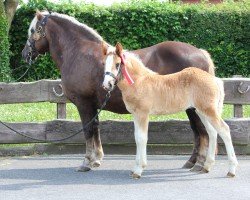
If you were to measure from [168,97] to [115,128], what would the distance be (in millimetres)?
2086

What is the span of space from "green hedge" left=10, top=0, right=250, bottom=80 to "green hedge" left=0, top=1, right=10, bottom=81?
1.12m

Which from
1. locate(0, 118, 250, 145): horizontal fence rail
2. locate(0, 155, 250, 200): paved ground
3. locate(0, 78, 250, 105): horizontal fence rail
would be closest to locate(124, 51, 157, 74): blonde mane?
locate(0, 155, 250, 200): paved ground

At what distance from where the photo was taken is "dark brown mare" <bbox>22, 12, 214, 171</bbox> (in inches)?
353

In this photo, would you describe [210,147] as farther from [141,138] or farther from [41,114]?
[41,114]

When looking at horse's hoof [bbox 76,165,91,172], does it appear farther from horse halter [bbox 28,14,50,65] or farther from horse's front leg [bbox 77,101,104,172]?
horse halter [bbox 28,14,50,65]

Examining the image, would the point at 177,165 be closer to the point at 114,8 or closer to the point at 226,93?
the point at 226,93

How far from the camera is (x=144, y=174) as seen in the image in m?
8.62

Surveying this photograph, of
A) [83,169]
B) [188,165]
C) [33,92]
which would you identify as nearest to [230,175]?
[188,165]

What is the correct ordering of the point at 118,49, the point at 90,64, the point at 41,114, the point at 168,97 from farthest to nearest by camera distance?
1. the point at 41,114
2. the point at 90,64
3. the point at 168,97
4. the point at 118,49

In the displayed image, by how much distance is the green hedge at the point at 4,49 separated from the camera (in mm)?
16969

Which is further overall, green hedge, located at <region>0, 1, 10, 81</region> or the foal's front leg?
green hedge, located at <region>0, 1, 10, 81</region>

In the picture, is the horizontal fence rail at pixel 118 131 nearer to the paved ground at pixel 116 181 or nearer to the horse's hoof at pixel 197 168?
the paved ground at pixel 116 181

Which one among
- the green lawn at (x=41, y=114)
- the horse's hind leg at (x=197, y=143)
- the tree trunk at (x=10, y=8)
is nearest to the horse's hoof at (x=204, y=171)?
the horse's hind leg at (x=197, y=143)

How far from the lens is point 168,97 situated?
8.30 meters
